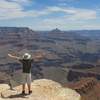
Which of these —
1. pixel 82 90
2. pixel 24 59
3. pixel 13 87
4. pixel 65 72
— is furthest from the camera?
pixel 65 72

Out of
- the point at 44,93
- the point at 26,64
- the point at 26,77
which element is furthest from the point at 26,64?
the point at 44,93

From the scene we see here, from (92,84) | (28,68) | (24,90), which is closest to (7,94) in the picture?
(24,90)

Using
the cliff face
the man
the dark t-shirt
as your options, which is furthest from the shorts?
the cliff face

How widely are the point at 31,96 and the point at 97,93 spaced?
57668 mm

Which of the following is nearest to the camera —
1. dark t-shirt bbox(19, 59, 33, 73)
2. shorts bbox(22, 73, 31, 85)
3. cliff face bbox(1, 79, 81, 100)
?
dark t-shirt bbox(19, 59, 33, 73)

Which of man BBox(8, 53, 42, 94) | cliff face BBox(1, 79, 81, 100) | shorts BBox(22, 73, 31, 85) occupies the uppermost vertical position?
man BBox(8, 53, 42, 94)

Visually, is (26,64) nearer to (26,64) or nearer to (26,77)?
(26,64)

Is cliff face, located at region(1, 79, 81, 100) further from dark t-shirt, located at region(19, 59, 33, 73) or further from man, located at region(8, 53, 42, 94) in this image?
dark t-shirt, located at region(19, 59, 33, 73)

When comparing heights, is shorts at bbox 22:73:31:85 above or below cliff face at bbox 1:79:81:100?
above

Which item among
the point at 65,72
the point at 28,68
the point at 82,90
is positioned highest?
the point at 28,68

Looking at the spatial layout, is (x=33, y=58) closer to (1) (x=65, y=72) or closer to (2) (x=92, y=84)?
(2) (x=92, y=84)

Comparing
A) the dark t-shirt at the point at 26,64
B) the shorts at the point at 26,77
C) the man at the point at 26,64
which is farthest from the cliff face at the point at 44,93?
the dark t-shirt at the point at 26,64

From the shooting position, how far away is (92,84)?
82750 mm

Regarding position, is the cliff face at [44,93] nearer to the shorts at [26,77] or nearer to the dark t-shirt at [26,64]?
the shorts at [26,77]
